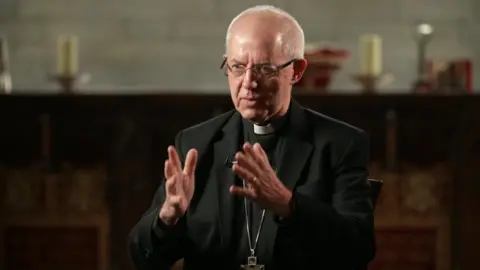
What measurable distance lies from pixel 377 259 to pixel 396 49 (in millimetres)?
912

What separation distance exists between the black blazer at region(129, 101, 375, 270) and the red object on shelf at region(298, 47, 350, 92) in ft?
6.03

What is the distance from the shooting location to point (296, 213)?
1456mm

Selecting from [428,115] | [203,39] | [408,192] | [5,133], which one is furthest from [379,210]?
[5,133]

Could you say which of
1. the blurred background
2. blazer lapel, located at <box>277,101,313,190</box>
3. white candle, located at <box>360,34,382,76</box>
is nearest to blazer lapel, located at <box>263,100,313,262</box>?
blazer lapel, located at <box>277,101,313,190</box>

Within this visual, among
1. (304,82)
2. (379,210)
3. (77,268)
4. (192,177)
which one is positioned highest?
(304,82)

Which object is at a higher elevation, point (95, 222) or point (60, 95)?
point (60, 95)

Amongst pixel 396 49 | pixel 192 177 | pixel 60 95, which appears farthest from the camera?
pixel 396 49

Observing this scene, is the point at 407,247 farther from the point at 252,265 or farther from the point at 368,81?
the point at 252,265

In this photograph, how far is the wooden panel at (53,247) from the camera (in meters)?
3.50

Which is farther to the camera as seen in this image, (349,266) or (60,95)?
(60,95)

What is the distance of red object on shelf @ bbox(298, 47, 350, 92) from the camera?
3.48m

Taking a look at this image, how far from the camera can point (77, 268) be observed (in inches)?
138

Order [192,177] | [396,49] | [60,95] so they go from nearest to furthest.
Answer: [192,177], [60,95], [396,49]

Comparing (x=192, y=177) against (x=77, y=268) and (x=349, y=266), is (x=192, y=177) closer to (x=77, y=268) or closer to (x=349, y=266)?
(x=349, y=266)
